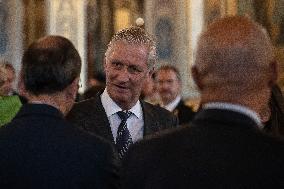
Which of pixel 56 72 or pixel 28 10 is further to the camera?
pixel 28 10

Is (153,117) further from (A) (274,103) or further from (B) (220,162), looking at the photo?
(B) (220,162)

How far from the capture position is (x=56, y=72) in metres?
2.55

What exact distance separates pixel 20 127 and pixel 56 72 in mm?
244

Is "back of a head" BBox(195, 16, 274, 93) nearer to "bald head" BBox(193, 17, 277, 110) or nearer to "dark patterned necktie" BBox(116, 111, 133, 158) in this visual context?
"bald head" BBox(193, 17, 277, 110)

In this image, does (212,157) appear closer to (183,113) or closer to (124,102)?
(124,102)

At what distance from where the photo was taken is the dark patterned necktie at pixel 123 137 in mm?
3619

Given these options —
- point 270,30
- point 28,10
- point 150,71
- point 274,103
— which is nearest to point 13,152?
point 274,103

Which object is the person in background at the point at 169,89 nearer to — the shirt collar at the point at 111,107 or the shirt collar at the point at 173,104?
the shirt collar at the point at 173,104

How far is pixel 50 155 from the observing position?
2414 mm

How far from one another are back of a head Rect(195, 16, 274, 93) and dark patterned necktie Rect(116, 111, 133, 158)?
1.62 meters

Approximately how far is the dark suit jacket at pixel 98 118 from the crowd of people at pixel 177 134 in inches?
29.9

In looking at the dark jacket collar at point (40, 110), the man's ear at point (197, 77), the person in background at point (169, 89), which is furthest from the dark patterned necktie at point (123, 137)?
the person in background at point (169, 89)

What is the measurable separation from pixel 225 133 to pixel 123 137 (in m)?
1.72

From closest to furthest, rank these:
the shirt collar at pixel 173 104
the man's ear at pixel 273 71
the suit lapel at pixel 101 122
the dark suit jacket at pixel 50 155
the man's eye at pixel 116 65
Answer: the man's ear at pixel 273 71 < the dark suit jacket at pixel 50 155 < the suit lapel at pixel 101 122 < the man's eye at pixel 116 65 < the shirt collar at pixel 173 104
